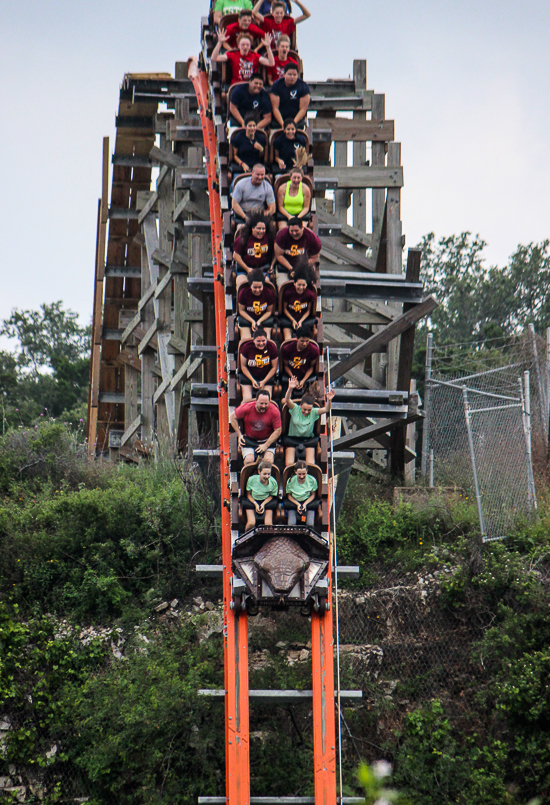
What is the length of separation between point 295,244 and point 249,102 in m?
1.85

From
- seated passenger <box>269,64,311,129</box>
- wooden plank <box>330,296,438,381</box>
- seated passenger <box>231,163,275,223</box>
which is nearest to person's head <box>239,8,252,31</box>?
seated passenger <box>269,64,311,129</box>

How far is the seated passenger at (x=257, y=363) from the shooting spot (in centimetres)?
812

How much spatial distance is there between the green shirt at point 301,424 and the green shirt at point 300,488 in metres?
0.48

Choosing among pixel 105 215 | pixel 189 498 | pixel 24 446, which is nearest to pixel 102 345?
pixel 105 215

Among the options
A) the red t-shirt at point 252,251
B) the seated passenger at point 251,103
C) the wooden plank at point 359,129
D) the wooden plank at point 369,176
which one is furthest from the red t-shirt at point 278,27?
the red t-shirt at point 252,251

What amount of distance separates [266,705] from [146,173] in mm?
10105

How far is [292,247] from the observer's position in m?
8.80

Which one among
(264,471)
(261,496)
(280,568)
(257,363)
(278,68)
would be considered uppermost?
(278,68)

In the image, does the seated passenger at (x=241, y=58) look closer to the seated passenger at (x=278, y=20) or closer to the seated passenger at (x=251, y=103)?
the seated passenger at (x=278, y=20)

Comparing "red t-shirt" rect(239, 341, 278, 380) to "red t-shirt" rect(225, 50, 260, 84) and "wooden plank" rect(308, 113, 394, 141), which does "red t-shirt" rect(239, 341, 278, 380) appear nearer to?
"red t-shirt" rect(225, 50, 260, 84)

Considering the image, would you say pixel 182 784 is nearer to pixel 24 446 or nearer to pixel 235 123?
pixel 24 446

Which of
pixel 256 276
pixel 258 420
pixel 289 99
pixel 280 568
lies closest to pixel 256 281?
pixel 256 276

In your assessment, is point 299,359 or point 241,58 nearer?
point 299,359

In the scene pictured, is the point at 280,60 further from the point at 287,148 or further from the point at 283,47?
the point at 287,148
